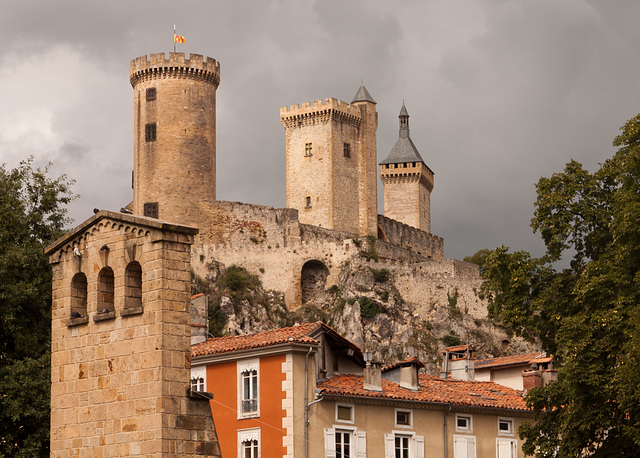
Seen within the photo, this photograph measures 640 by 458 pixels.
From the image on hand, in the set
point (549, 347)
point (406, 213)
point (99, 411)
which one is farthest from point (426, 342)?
point (99, 411)

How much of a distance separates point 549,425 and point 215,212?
175ft

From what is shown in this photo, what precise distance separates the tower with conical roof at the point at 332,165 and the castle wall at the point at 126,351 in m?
66.7

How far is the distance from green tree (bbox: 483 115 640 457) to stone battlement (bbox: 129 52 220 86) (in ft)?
167

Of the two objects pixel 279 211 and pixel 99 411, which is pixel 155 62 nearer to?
pixel 279 211

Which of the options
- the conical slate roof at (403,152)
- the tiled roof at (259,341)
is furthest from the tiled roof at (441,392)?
the conical slate roof at (403,152)

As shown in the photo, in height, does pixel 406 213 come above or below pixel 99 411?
above

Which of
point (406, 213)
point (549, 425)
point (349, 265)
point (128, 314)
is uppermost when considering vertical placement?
point (406, 213)

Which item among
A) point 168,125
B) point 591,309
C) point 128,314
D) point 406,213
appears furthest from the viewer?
point 406,213

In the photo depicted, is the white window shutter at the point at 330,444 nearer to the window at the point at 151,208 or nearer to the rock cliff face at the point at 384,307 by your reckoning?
the rock cliff face at the point at 384,307

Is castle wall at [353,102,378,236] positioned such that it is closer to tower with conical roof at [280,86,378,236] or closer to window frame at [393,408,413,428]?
tower with conical roof at [280,86,378,236]

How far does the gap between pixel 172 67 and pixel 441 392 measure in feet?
153

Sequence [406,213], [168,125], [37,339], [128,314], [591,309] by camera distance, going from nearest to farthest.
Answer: [128,314] → [591,309] → [37,339] → [168,125] → [406,213]

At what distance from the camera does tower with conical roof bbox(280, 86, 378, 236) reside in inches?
3644

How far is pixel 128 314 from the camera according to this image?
23922 mm
